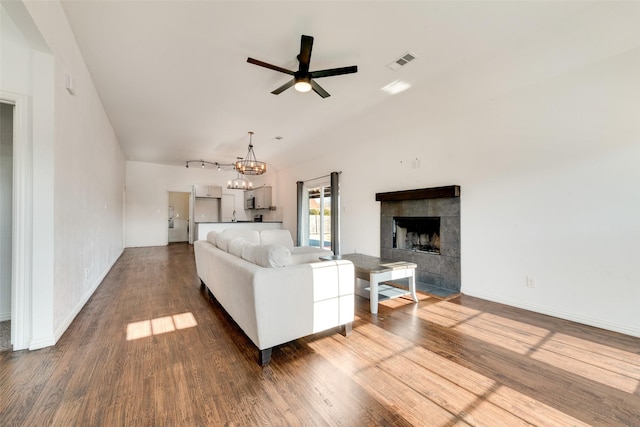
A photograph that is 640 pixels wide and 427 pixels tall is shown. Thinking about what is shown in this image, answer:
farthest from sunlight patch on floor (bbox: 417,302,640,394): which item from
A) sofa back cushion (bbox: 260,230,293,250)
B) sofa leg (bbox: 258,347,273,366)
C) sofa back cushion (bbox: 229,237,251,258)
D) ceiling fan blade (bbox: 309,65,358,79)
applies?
sofa back cushion (bbox: 260,230,293,250)

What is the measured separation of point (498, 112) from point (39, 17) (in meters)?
4.68

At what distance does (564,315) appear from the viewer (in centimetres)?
288

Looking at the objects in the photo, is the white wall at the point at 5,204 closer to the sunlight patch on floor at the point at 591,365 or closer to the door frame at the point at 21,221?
the door frame at the point at 21,221

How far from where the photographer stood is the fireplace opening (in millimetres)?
4312

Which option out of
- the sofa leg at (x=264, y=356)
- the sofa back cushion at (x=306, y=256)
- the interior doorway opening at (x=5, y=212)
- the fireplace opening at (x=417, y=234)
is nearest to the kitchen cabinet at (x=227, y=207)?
the sofa back cushion at (x=306, y=256)

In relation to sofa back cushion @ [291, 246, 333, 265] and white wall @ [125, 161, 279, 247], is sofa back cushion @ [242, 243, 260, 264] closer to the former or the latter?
sofa back cushion @ [291, 246, 333, 265]

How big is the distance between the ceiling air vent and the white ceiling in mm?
70

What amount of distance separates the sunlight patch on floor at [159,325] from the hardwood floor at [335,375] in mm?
18

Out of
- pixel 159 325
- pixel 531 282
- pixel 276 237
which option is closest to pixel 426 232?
pixel 531 282

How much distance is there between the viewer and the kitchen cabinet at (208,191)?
969cm

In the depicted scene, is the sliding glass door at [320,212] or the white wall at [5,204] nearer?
the white wall at [5,204]

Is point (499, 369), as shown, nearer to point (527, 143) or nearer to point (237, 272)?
point (237, 272)

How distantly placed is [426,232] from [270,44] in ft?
11.8

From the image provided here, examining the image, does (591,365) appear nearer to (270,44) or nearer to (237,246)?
(237,246)
